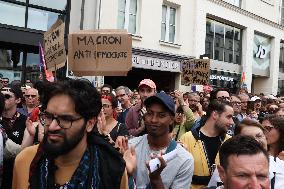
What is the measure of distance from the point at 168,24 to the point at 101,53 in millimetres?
10911

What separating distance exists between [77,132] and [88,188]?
0.31 m

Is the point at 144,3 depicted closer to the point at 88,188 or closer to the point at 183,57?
the point at 183,57

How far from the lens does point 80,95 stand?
7.95 feet

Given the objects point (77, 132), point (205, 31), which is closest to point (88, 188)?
point (77, 132)

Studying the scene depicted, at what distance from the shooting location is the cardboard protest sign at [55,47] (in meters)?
5.93

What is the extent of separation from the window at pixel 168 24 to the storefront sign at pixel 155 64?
0.90 metres

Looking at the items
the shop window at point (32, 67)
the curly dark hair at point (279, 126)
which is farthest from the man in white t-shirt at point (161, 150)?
the shop window at point (32, 67)

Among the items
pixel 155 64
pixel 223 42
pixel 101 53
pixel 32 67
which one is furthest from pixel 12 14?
pixel 223 42

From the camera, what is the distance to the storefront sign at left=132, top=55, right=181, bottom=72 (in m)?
14.9

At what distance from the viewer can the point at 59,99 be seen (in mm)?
2410

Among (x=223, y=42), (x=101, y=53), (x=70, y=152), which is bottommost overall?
(x=70, y=152)

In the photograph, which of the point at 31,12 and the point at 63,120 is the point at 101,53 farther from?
the point at 31,12

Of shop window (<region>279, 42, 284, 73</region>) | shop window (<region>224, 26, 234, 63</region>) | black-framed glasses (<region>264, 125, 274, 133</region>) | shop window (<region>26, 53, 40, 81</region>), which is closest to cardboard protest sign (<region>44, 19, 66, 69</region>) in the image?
black-framed glasses (<region>264, 125, 274, 133</region>)

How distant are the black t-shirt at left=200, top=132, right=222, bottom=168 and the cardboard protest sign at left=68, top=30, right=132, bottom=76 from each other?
157 cm
